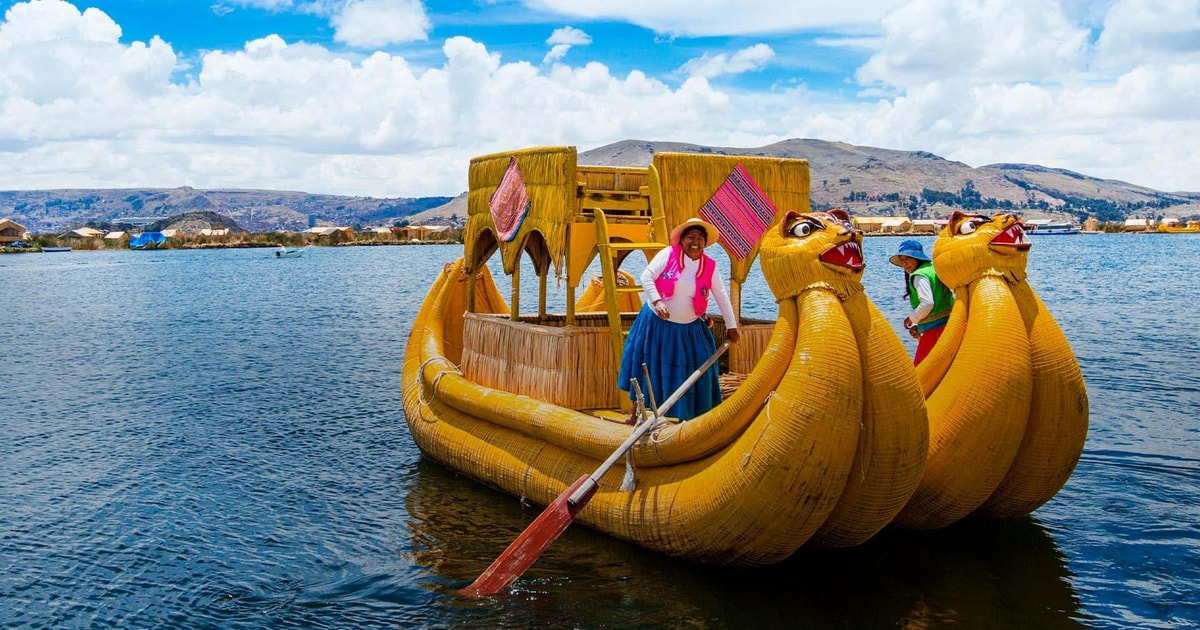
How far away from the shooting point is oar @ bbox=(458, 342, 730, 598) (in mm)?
8070

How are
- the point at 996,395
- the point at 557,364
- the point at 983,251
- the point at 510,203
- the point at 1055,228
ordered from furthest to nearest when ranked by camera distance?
the point at 1055,228, the point at 510,203, the point at 557,364, the point at 983,251, the point at 996,395

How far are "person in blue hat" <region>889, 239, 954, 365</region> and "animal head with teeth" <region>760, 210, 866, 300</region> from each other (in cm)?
232

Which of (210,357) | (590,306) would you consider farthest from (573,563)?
(210,357)

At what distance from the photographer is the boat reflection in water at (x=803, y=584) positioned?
7.96 metres

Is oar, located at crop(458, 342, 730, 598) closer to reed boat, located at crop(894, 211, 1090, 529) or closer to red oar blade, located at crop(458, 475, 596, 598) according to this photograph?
red oar blade, located at crop(458, 475, 596, 598)

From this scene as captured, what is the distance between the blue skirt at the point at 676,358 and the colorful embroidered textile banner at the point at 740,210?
6.45 feet

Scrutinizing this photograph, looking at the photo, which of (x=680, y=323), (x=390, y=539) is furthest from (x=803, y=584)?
(x=390, y=539)

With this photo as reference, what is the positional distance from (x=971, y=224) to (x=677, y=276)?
2.61m

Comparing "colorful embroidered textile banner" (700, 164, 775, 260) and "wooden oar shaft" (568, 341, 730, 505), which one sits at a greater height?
"colorful embroidered textile banner" (700, 164, 775, 260)

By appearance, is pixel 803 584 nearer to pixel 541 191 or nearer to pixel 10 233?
pixel 541 191

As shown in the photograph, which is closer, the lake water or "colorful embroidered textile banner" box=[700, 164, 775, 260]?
the lake water

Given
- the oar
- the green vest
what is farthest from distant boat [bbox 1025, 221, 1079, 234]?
the oar

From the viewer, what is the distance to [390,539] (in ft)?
33.9

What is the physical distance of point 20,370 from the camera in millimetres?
22875
